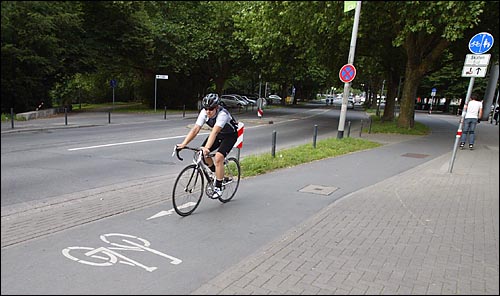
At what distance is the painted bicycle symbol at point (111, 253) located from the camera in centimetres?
350

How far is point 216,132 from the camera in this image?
192 inches

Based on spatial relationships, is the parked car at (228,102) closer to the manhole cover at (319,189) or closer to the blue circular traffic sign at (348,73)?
the manhole cover at (319,189)

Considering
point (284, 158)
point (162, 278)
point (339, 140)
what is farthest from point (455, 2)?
point (162, 278)

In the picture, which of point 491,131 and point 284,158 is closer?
point 491,131

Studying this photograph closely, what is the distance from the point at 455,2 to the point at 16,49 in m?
12.1

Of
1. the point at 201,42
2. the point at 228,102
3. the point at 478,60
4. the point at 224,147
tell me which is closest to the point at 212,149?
the point at 224,147

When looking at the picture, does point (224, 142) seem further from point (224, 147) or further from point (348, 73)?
point (348, 73)

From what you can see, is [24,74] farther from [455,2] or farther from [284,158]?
[455,2]

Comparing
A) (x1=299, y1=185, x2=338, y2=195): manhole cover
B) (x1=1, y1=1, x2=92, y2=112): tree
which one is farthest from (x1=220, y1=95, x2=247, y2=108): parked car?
(x1=1, y1=1, x2=92, y2=112): tree

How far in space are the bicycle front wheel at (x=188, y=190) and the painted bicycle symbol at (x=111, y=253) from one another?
0.99 m

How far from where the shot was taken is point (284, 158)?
9.36m

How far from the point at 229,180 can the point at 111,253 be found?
8.14 ft

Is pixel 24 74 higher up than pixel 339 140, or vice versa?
pixel 24 74

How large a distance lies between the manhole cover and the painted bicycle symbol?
11.2ft
